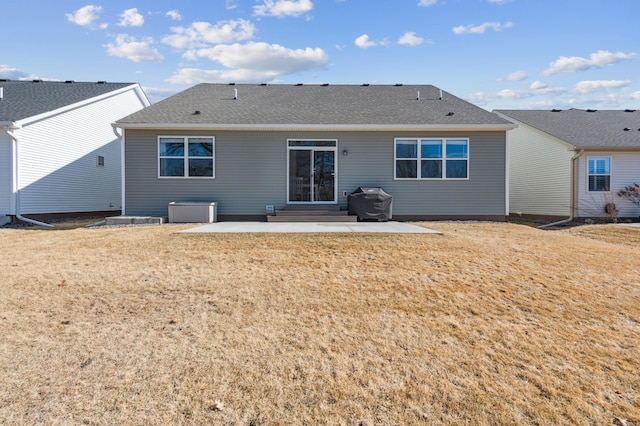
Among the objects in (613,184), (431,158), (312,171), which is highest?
(431,158)

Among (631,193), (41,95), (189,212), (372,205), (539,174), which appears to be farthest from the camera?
(539,174)

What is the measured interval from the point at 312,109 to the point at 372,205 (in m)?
4.25

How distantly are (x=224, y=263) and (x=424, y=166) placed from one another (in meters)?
8.23

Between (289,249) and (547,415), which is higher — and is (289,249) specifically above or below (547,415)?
above

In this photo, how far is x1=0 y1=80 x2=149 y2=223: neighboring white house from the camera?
38.8 ft

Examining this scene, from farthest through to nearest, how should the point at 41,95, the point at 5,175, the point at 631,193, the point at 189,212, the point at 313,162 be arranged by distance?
the point at 41,95 < the point at 631,193 < the point at 313,162 < the point at 5,175 < the point at 189,212

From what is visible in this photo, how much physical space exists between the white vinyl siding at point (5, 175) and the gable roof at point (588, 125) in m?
19.7

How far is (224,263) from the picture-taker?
238 inches

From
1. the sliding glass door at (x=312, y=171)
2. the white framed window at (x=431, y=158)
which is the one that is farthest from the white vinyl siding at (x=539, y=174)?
the sliding glass door at (x=312, y=171)

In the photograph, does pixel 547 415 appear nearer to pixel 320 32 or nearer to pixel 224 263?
pixel 224 263

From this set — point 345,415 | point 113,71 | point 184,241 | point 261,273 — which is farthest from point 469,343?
point 113,71

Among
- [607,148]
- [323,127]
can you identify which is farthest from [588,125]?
[323,127]

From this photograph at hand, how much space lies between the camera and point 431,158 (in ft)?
39.7

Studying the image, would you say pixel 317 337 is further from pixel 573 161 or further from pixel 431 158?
pixel 573 161
